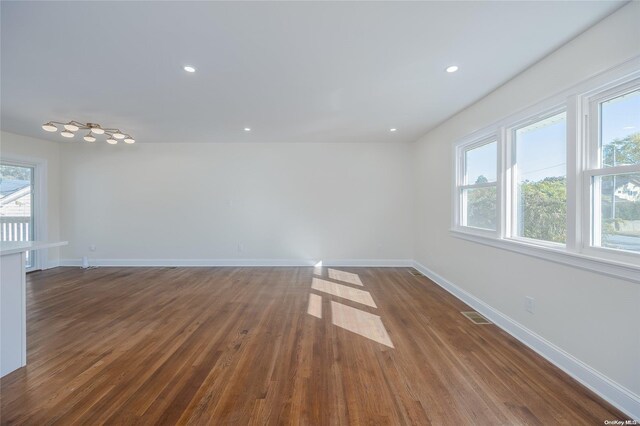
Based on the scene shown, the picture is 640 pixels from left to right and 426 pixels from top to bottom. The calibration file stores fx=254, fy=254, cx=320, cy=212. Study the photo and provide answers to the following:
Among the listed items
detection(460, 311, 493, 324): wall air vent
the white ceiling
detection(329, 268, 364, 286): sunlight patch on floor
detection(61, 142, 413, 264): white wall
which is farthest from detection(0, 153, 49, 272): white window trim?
detection(460, 311, 493, 324): wall air vent

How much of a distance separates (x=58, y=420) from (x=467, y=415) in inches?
98.1

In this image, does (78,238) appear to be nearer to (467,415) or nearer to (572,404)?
(467,415)

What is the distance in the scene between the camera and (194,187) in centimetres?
540

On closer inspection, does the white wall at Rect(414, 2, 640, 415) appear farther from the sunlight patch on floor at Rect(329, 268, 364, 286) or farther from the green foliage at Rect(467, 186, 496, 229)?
the sunlight patch on floor at Rect(329, 268, 364, 286)

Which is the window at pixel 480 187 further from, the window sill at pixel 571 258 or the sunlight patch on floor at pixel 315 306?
the sunlight patch on floor at pixel 315 306

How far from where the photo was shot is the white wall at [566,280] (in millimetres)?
1614

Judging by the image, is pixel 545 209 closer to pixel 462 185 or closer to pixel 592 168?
pixel 592 168

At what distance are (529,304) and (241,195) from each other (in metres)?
4.90

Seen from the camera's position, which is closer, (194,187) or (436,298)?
(436,298)

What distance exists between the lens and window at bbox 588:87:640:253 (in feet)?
5.51

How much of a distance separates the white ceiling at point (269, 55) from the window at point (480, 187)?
686 millimetres

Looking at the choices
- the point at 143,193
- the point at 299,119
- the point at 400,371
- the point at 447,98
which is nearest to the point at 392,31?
the point at 447,98

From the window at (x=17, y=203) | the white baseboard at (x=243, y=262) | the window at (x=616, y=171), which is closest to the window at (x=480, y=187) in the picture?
A: the window at (x=616, y=171)

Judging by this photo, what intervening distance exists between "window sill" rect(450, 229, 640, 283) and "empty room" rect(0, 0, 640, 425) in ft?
0.06
